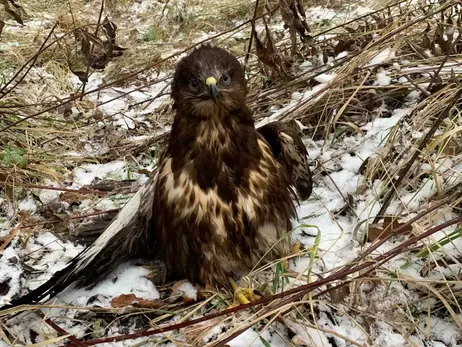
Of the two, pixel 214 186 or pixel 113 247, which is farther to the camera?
pixel 113 247

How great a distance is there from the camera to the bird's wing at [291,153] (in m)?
2.54

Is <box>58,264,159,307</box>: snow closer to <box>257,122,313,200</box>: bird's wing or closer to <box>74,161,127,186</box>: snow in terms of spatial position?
<box>257,122,313,200</box>: bird's wing

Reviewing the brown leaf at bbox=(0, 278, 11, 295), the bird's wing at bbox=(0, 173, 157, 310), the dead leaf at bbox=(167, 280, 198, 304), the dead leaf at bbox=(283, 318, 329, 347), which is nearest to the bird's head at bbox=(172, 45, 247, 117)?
the bird's wing at bbox=(0, 173, 157, 310)

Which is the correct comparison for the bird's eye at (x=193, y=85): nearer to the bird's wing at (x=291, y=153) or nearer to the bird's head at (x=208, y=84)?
the bird's head at (x=208, y=84)

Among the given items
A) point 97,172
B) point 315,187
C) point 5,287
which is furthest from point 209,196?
point 97,172

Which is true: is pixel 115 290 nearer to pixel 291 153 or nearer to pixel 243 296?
pixel 243 296

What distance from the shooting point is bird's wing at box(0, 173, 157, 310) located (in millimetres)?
2189

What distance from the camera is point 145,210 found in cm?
234

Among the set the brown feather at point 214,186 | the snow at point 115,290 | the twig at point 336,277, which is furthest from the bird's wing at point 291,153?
the snow at point 115,290

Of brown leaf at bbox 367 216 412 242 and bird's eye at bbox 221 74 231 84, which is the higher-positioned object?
bird's eye at bbox 221 74 231 84

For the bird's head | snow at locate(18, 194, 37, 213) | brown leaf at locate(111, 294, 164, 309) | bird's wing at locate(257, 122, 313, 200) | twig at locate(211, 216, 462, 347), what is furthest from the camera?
snow at locate(18, 194, 37, 213)

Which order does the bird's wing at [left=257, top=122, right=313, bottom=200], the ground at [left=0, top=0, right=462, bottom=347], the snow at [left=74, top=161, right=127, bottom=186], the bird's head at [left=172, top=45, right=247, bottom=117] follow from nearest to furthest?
1. the ground at [left=0, top=0, right=462, bottom=347]
2. the bird's head at [left=172, top=45, right=247, bottom=117]
3. the bird's wing at [left=257, top=122, right=313, bottom=200]
4. the snow at [left=74, top=161, right=127, bottom=186]

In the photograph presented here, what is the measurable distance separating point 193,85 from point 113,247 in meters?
0.79

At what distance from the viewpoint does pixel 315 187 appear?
2822 mm
